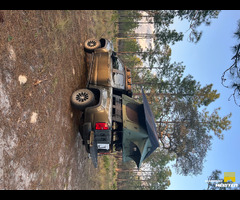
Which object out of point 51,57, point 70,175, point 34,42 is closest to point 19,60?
point 34,42

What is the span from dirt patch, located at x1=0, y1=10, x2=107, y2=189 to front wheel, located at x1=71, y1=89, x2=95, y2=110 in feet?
0.94

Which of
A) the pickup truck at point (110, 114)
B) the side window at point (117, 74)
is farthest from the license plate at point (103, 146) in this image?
the side window at point (117, 74)

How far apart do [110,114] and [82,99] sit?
126 cm

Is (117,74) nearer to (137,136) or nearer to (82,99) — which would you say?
(82,99)

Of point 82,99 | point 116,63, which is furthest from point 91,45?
point 82,99

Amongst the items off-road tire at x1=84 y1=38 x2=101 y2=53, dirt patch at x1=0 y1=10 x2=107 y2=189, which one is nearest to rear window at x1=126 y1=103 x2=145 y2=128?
dirt patch at x1=0 y1=10 x2=107 y2=189

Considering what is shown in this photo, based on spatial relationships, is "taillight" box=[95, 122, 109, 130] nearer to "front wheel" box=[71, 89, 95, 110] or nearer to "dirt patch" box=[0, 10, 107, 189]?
"front wheel" box=[71, 89, 95, 110]

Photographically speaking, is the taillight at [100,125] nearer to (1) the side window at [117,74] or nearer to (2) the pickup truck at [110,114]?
(2) the pickup truck at [110,114]

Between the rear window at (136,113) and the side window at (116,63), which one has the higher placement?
the side window at (116,63)

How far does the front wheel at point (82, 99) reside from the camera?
670 cm

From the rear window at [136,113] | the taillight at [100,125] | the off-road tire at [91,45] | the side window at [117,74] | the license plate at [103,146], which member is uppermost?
the off-road tire at [91,45]

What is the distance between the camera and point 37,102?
186 inches

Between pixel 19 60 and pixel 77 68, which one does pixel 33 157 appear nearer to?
pixel 19 60

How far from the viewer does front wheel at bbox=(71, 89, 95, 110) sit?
22.0 feet
